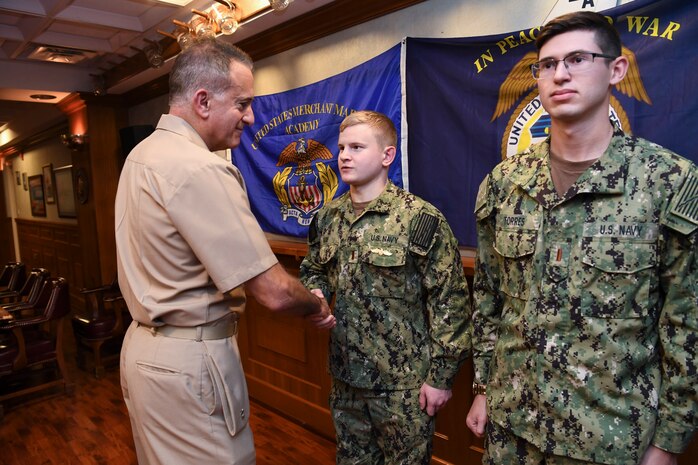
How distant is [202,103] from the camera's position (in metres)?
1.33

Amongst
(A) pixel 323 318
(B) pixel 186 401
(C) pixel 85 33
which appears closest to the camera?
(B) pixel 186 401

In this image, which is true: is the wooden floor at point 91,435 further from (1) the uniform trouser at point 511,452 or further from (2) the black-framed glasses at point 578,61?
(2) the black-framed glasses at point 578,61

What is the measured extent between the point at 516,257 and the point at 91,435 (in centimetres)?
299

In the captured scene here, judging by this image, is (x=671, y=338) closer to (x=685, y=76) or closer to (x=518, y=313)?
(x=518, y=313)

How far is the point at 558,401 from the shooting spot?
1055 mm

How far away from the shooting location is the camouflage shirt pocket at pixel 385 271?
153cm

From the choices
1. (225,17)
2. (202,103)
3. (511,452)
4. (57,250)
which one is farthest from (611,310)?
(57,250)

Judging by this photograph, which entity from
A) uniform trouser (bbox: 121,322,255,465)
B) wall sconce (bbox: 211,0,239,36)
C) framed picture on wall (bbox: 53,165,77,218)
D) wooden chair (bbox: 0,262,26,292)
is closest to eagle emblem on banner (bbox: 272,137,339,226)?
wall sconce (bbox: 211,0,239,36)

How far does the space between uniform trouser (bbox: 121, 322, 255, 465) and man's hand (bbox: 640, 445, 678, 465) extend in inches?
38.9

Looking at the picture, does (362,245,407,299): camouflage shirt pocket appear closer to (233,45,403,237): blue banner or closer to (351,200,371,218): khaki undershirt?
(351,200,371,218): khaki undershirt

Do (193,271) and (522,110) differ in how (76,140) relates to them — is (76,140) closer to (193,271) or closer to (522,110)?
(193,271)

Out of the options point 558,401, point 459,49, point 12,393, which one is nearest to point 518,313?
point 558,401

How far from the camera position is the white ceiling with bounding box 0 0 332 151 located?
314cm

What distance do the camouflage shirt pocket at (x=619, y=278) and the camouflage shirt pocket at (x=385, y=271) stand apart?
0.61 m
